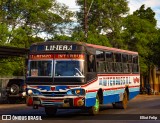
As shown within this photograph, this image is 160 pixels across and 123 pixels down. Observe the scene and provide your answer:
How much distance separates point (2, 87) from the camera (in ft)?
114

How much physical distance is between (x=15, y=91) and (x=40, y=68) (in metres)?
13.4

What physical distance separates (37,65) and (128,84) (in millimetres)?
7937

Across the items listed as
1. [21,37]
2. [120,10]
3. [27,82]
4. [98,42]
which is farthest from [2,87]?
[120,10]

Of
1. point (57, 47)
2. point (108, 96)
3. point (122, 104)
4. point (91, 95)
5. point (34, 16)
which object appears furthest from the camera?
point (34, 16)

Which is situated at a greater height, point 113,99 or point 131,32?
point 131,32

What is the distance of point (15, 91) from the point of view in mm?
30500

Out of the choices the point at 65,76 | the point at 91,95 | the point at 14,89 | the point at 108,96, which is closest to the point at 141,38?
the point at 14,89

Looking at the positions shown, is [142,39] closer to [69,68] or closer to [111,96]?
[111,96]

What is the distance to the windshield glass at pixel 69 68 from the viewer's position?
56.2 ft

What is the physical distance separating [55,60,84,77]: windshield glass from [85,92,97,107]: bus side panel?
0.96 meters

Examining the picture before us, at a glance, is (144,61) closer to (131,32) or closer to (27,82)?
(131,32)

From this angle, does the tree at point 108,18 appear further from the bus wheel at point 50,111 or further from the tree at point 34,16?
the bus wheel at point 50,111

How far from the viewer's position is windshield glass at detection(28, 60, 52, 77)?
17.3 meters

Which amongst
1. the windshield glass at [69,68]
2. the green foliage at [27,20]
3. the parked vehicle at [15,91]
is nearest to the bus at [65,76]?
the windshield glass at [69,68]
